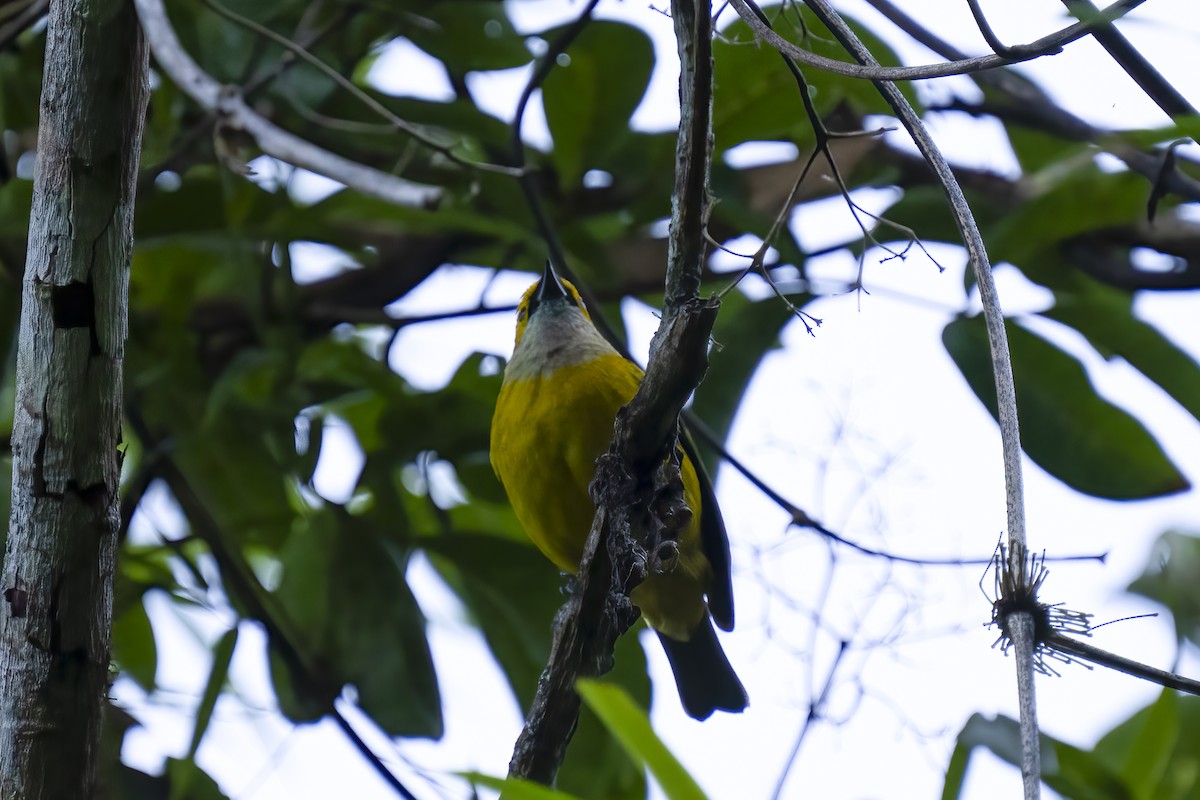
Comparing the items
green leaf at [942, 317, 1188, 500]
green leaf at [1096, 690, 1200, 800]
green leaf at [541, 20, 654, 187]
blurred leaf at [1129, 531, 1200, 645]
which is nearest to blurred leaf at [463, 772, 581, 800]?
green leaf at [1096, 690, 1200, 800]

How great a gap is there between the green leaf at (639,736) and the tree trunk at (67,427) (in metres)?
0.69

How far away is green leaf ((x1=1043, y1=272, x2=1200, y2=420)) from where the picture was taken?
2.32 m

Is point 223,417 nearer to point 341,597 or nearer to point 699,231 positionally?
point 341,597

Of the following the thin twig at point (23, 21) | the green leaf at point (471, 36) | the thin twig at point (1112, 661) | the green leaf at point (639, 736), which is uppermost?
the green leaf at point (471, 36)

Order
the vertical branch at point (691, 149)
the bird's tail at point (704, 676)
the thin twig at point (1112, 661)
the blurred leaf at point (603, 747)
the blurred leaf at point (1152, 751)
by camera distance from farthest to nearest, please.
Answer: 1. the bird's tail at point (704, 676)
2. the blurred leaf at point (603, 747)
3. the blurred leaf at point (1152, 751)
4. the vertical branch at point (691, 149)
5. the thin twig at point (1112, 661)

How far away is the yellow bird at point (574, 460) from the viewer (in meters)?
2.43

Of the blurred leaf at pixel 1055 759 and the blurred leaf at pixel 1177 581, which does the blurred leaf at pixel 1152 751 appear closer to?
the blurred leaf at pixel 1055 759

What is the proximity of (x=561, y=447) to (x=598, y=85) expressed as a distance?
772 mm

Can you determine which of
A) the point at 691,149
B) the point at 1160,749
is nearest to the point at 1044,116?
the point at 1160,749

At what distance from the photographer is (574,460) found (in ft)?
7.94

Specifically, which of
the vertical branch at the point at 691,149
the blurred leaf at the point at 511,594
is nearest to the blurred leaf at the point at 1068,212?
the blurred leaf at the point at 511,594

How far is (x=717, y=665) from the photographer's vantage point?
118 inches

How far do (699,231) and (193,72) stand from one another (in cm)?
80

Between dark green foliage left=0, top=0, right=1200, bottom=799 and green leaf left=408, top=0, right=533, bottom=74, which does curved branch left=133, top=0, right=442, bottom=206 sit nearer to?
dark green foliage left=0, top=0, right=1200, bottom=799
